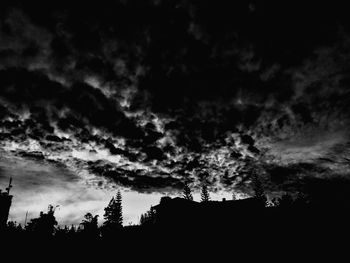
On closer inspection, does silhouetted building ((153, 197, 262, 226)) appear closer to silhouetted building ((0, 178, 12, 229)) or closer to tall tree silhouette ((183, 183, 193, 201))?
silhouetted building ((0, 178, 12, 229))

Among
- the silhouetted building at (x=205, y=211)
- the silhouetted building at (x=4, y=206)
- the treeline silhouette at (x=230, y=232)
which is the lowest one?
the treeline silhouette at (x=230, y=232)

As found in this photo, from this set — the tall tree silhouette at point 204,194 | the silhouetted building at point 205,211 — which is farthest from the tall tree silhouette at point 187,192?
the silhouetted building at point 205,211

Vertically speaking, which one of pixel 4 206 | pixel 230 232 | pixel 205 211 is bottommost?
pixel 230 232

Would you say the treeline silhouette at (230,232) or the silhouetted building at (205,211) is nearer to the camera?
the treeline silhouette at (230,232)

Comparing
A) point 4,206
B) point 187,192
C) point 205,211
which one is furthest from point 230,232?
point 187,192

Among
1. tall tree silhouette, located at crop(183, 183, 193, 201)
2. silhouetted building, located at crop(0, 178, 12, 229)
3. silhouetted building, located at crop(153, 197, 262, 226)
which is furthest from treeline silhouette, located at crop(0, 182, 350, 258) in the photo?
tall tree silhouette, located at crop(183, 183, 193, 201)

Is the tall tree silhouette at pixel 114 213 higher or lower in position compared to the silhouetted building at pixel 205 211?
higher

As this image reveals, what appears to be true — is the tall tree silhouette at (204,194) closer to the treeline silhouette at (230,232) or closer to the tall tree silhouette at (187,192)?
the tall tree silhouette at (187,192)

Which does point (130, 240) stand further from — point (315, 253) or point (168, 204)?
point (315, 253)

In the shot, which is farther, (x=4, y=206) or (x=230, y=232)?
(x=4, y=206)

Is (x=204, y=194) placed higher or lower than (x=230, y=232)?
higher

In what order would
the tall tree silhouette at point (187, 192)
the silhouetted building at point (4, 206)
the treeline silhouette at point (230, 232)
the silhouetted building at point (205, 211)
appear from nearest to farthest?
the treeline silhouette at point (230, 232) → the silhouetted building at point (205, 211) → the silhouetted building at point (4, 206) → the tall tree silhouette at point (187, 192)

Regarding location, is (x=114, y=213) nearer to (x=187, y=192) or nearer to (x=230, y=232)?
(x=187, y=192)

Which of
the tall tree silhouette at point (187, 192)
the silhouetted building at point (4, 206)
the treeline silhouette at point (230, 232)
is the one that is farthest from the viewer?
the tall tree silhouette at point (187, 192)
